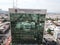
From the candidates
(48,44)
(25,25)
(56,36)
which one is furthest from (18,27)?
(56,36)

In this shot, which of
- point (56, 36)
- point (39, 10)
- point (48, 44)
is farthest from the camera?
point (56, 36)

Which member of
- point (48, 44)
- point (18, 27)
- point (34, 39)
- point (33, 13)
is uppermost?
point (33, 13)

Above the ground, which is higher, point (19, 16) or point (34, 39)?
point (19, 16)

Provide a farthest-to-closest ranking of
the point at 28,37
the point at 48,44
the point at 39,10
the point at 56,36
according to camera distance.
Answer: the point at 56,36 → the point at 48,44 → the point at 28,37 → the point at 39,10

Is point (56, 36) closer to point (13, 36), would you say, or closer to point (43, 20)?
point (43, 20)
